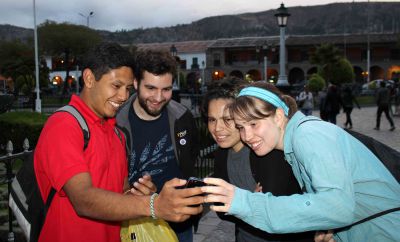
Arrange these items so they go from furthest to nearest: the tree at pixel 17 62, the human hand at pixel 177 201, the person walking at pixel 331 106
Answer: the tree at pixel 17 62
the person walking at pixel 331 106
the human hand at pixel 177 201

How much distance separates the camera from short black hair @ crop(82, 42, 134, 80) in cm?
219

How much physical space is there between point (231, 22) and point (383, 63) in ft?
408

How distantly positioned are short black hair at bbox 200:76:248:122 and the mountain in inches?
6108

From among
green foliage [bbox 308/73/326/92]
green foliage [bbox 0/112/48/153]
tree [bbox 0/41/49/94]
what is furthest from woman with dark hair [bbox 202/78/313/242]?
tree [bbox 0/41/49/94]

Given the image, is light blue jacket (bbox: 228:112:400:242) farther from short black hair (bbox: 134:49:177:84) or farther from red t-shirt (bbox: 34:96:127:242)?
short black hair (bbox: 134:49:177:84)

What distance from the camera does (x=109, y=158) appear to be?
2.18 m

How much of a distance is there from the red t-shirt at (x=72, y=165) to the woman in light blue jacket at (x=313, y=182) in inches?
26.2

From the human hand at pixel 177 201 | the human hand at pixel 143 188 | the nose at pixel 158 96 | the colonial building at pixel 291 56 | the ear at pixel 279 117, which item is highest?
the colonial building at pixel 291 56

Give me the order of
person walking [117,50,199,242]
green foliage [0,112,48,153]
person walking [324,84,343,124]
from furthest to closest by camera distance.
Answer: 1. person walking [324,84,343,124]
2. green foliage [0,112,48,153]
3. person walking [117,50,199,242]

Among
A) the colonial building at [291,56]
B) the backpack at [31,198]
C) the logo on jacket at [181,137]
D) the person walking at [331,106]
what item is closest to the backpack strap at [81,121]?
the backpack at [31,198]

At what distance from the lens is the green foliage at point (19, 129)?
10109 millimetres

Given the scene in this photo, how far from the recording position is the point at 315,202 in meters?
1.56

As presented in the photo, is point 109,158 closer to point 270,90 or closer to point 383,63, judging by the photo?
point 270,90

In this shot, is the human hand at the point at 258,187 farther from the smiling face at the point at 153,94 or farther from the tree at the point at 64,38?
the tree at the point at 64,38
